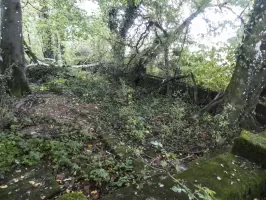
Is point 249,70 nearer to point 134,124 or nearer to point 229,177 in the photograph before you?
point 134,124

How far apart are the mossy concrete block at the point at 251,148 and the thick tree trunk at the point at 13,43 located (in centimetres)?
558

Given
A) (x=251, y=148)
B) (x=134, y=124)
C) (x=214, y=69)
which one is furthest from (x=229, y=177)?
(x=214, y=69)

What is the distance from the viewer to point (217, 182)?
2986 millimetres

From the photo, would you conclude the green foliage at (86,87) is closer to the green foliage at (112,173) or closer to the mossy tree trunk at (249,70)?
the green foliage at (112,173)

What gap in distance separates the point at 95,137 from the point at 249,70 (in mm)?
4022

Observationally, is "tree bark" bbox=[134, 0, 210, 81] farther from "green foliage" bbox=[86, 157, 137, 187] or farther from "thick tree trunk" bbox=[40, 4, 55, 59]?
"thick tree trunk" bbox=[40, 4, 55, 59]

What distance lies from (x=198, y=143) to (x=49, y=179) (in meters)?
3.25

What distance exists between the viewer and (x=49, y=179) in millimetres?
3674

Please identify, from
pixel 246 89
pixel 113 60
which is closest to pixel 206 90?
pixel 246 89

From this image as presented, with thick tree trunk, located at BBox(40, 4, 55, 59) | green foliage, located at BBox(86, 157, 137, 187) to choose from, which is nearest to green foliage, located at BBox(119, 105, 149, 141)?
green foliage, located at BBox(86, 157, 137, 187)

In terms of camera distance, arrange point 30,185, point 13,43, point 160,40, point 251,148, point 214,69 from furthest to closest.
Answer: point 160,40
point 214,69
point 13,43
point 251,148
point 30,185

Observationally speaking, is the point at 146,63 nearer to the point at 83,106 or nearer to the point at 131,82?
the point at 131,82

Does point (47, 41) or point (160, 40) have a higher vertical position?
point (160, 40)

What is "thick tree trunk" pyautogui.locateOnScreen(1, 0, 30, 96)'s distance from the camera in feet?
→ 20.6
